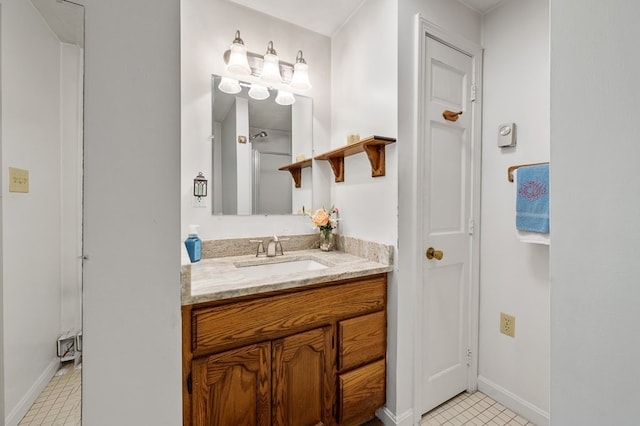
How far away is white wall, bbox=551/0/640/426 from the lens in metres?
0.44

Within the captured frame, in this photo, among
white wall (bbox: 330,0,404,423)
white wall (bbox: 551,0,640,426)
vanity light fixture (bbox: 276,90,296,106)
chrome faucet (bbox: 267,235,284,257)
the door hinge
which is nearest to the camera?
white wall (bbox: 551,0,640,426)

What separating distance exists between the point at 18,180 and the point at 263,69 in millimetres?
1357

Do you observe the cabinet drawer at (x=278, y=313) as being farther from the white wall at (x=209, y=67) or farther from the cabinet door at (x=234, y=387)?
the white wall at (x=209, y=67)

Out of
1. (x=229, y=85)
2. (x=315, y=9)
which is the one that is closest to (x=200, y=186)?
(x=229, y=85)

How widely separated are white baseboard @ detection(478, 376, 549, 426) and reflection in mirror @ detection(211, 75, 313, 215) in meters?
1.61

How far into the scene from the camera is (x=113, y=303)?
27.1 inches

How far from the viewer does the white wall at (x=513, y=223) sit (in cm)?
142

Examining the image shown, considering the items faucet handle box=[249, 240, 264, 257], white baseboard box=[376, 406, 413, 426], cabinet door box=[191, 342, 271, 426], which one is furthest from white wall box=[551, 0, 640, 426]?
faucet handle box=[249, 240, 264, 257]

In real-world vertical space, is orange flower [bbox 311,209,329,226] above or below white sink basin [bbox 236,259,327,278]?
above

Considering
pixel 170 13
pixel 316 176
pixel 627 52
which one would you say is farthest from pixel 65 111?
pixel 316 176

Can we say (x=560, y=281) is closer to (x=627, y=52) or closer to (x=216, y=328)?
(x=627, y=52)

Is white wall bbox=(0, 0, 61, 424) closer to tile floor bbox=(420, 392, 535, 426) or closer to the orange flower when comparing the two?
the orange flower

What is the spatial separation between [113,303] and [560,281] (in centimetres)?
A: 104

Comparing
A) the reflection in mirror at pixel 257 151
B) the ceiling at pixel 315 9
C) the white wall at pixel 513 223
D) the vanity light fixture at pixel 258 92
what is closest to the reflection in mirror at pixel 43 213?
the reflection in mirror at pixel 257 151
